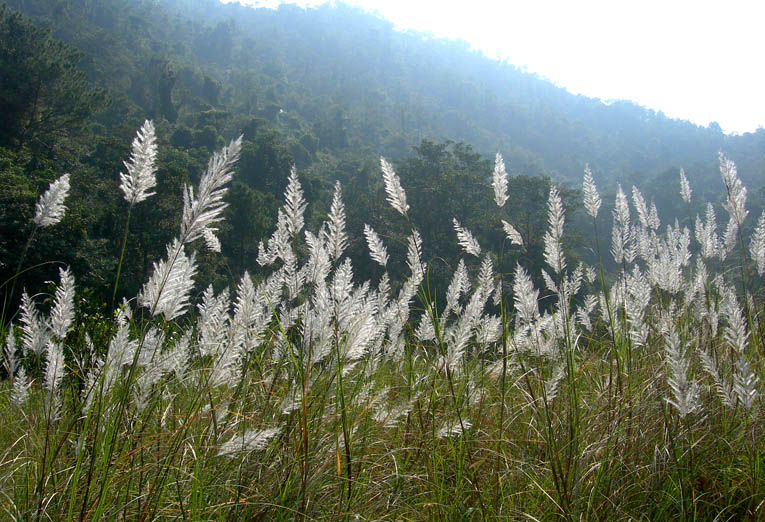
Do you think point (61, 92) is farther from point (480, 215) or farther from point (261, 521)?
point (261, 521)

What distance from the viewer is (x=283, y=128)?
230 feet

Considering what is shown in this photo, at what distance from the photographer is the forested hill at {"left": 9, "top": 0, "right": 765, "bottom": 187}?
61.0 m

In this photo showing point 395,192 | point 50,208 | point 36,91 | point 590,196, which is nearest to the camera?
point 50,208

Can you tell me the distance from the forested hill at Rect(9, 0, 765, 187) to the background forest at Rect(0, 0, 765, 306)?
437 mm

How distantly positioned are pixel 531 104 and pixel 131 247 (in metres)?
120

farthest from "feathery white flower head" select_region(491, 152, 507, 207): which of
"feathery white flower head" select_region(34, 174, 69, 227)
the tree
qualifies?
the tree

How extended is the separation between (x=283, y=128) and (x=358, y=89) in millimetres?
→ 41683

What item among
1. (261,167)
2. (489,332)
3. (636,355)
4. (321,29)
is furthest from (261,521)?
(321,29)

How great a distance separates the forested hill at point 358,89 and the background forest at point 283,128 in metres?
0.44

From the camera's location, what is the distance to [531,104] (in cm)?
11831

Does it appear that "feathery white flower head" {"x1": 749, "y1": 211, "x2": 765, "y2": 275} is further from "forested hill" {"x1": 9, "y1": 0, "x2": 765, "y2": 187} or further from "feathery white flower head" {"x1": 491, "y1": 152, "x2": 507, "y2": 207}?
"forested hill" {"x1": 9, "y1": 0, "x2": 765, "y2": 187}

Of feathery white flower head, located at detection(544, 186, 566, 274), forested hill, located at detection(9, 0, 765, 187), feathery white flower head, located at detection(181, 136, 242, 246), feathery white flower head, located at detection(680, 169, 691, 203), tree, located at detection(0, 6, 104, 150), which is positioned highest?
forested hill, located at detection(9, 0, 765, 187)

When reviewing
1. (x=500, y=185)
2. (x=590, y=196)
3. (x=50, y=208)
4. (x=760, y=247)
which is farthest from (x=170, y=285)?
(x=760, y=247)

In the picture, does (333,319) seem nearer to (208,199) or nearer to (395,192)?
(395,192)
